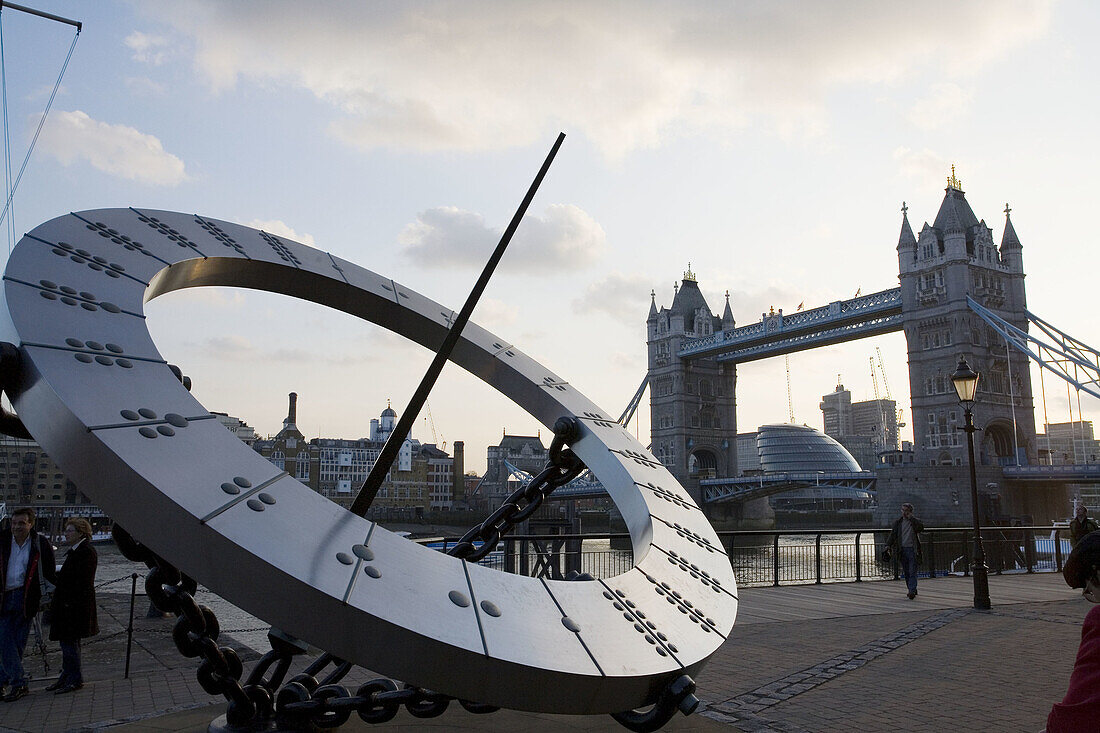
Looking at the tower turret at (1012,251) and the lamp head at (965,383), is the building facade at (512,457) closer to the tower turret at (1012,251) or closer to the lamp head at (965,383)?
the tower turret at (1012,251)

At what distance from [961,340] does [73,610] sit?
44594 mm

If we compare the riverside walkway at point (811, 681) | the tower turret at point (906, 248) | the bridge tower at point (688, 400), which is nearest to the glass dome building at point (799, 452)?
the bridge tower at point (688, 400)

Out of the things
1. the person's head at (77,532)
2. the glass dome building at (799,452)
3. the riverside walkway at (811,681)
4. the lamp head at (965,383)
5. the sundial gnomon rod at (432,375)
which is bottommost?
the riverside walkway at (811,681)

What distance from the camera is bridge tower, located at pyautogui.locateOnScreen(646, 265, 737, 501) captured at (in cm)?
6569

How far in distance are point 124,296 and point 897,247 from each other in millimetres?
50307

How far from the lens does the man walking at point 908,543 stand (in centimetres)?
888

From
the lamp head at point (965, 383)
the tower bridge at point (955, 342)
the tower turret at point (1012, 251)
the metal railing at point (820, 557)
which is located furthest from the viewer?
the tower turret at point (1012, 251)

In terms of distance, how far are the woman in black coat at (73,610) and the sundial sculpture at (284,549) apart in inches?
111

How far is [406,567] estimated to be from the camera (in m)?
2.14

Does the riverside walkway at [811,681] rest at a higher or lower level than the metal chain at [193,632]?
lower

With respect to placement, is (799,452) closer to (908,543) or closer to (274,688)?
(908,543)

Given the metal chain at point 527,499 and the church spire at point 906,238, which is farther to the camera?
the church spire at point 906,238

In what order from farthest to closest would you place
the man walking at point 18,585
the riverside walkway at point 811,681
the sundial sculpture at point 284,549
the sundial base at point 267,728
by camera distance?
the man walking at point 18,585
the riverside walkway at point 811,681
the sundial base at point 267,728
the sundial sculpture at point 284,549

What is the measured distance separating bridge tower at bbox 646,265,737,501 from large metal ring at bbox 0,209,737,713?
62.1 metres
